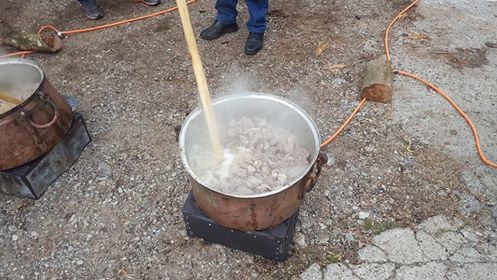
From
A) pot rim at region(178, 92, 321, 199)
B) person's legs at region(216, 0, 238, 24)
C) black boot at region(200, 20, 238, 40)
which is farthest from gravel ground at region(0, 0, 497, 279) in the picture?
pot rim at region(178, 92, 321, 199)

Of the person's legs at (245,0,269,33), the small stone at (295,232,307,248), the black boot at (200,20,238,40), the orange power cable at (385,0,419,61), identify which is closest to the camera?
the small stone at (295,232,307,248)

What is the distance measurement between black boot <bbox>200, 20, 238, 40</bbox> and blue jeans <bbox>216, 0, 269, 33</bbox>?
58 mm

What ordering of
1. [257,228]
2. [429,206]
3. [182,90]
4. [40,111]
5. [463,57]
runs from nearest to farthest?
[257,228], [40,111], [429,206], [182,90], [463,57]

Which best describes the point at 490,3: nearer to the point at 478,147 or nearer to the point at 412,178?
the point at 478,147

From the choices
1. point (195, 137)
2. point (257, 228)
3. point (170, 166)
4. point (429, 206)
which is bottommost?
point (429, 206)

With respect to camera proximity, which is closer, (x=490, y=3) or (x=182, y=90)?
(x=182, y=90)

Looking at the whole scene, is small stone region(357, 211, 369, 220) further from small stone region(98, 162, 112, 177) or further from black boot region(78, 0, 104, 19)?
black boot region(78, 0, 104, 19)

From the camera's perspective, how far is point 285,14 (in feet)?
17.2

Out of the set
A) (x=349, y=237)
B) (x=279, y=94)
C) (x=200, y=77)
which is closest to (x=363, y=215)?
(x=349, y=237)

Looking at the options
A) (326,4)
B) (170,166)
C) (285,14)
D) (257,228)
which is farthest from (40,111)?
(326,4)

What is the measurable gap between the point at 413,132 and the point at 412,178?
575mm

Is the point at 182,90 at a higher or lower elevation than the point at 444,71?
higher

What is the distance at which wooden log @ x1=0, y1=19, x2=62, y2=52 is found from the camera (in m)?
4.63

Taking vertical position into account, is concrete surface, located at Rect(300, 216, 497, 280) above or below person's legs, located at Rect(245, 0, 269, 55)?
below
